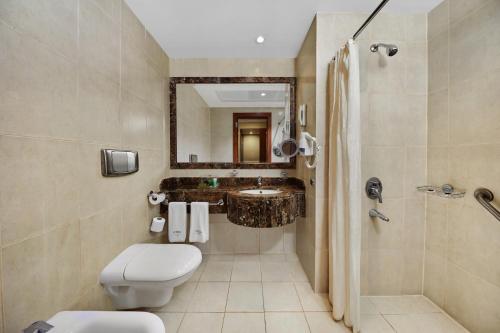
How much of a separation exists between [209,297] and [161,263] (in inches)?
24.8

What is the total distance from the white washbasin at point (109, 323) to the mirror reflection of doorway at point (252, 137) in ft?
5.36

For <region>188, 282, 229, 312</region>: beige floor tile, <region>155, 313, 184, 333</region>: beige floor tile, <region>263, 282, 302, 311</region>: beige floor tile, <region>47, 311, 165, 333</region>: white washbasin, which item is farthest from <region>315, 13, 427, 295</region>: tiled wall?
<region>47, 311, 165, 333</region>: white washbasin

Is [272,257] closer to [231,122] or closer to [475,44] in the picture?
[231,122]

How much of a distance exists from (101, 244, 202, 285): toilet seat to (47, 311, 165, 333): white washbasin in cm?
30

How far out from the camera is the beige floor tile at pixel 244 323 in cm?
132

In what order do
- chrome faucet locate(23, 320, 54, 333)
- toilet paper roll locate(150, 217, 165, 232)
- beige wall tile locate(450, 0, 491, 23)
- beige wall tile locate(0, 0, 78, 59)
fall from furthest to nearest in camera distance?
toilet paper roll locate(150, 217, 165, 232)
beige wall tile locate(450, 0, 491, 23)
beige wall tile locate(0, 0, 78, 59)
chrome faucet locate(23, 320, 54, 333)

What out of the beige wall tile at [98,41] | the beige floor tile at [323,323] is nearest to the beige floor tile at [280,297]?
the beige floor tile at [323,323]

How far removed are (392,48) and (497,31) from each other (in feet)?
1.61

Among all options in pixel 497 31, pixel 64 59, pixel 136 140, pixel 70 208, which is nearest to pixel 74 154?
pixel 70 208

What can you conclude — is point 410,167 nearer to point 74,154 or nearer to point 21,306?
point 74,154

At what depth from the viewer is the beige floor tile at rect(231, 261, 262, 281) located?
74.0 inches

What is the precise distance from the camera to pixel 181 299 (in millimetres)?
1608

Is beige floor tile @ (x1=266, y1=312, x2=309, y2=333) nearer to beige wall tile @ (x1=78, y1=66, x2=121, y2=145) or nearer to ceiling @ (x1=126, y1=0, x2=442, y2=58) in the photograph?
beige wall tile @ (x1=78, y1=66, x2=121, y2=145)

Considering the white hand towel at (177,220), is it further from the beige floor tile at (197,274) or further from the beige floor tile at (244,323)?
the beige floor tile at (244,323)
